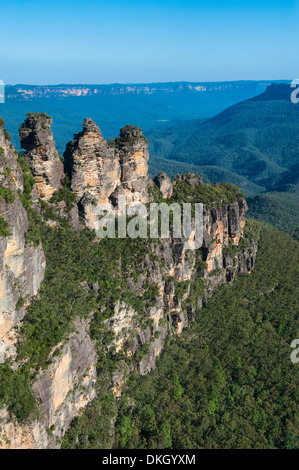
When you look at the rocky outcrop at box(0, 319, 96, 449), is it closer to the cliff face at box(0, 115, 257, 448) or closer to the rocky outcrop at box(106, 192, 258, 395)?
the cliff face at box(0, 115, 257, 448)

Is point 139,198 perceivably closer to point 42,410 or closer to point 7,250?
point 7,250

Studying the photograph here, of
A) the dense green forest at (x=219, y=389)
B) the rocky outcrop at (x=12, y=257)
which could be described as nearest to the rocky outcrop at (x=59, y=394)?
the dense green forest at (x=219, y=389)

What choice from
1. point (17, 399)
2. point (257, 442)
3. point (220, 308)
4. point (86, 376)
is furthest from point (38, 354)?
point (220, 308)

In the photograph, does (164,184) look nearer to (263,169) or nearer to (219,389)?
(219,389)

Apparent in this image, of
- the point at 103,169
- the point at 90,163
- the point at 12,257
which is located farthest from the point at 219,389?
the point at 90,163

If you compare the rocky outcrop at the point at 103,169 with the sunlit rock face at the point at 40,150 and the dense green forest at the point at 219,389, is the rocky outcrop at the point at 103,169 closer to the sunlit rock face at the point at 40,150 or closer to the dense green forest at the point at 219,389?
the sunlit rock face at the point at 40,150

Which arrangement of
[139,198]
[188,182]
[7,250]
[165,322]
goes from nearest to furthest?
[7,250] → [165,322] → [139,198] → [188,182]
